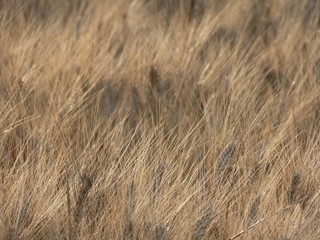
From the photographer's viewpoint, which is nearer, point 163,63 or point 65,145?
point 65,145

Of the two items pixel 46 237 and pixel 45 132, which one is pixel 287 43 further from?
pixel 46 237

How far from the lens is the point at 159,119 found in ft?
11.3

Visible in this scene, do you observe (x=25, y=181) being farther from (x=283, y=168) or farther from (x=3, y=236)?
(x=283, y=168)

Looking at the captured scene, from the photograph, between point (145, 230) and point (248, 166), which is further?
point (248, 166)

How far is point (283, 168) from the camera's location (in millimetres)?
3045

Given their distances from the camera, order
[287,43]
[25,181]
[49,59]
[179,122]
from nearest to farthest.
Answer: [25,181], [179,122], [49,59], [287,43]

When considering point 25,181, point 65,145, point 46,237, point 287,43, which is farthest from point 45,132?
point 287,43

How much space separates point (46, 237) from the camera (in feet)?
9.07

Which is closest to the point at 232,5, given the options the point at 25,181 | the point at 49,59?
the point at 49,59

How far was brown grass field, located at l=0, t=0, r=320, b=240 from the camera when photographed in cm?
278

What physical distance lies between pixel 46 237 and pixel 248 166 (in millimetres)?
730

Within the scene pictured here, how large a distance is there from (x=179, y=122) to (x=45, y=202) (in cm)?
90

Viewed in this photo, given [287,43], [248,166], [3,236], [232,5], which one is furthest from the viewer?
[232,5]

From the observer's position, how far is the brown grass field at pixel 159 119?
278 cm
